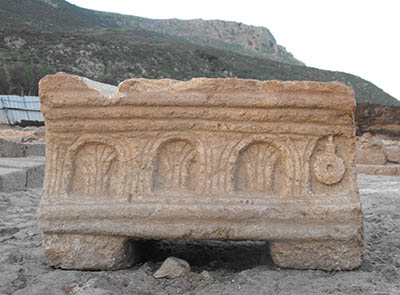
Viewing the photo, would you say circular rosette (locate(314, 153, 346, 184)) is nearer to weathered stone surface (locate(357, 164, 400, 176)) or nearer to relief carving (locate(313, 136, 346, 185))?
relief carving (locate(313, 136, 346, 185))

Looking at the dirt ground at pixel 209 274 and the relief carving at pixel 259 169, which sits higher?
the relief carving at pixel 259 169

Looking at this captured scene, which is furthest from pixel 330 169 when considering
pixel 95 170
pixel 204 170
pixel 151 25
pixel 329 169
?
pixel 151 25

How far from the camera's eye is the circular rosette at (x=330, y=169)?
200 centimetres

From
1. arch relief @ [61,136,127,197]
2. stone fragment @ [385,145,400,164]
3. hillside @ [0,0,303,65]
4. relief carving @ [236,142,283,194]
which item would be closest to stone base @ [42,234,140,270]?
arch relief @ [61,136,127,197]

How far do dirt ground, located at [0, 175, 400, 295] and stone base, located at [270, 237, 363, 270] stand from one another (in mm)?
43

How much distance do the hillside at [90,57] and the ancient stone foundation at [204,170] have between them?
17810mm

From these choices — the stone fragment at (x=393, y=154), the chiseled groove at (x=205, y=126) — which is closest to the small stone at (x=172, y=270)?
the chiseled groove at (x=205, y=126)

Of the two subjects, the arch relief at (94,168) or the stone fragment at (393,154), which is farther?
the stone fragment at (393,154)

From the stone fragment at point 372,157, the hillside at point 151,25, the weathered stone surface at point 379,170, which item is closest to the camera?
the weathered stone surface at point 379,170

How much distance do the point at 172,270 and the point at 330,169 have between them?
969mm

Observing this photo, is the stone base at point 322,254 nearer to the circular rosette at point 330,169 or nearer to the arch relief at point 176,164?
the circular rosette at point 330,169

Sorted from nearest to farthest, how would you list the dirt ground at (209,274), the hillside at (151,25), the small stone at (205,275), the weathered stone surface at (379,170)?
the dirt ground at (209,274)
the small stone at (205,275)
the weathered stone surface at (379,170)
the hillside at (151,25)

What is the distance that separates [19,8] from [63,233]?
38440 mm

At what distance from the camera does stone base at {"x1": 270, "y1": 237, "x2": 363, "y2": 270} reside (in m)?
1.97
